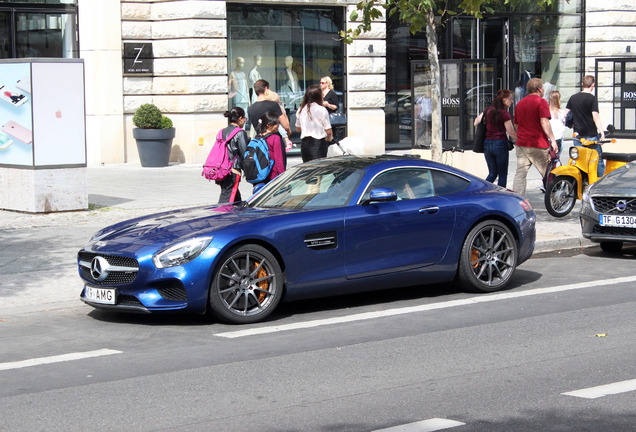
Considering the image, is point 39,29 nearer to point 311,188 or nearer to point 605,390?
point 311,188

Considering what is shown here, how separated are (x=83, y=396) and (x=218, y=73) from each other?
1720cm

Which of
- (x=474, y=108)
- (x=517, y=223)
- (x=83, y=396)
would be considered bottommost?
(x=83, y=396)

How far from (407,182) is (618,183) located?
3686mm

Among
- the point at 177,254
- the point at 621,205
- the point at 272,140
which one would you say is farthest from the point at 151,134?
the point at 177,254

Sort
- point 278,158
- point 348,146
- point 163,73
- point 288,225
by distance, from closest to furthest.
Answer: point 288,225 < point 278,158 < point 348,146 < point 163,73

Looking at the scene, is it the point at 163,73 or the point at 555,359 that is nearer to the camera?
the point at 555,359

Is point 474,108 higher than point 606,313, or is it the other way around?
point 474,108

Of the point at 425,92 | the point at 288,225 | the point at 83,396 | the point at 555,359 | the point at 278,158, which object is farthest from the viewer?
the point at 425,92

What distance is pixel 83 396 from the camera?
6.22 m

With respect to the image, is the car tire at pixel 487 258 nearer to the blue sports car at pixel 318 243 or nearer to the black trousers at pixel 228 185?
the blue sports car at pixel 318 243

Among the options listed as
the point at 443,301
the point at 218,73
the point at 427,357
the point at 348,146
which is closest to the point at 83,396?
the point at 427,357

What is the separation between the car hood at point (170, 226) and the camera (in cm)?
829

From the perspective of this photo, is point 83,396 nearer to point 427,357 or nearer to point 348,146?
point 427,357

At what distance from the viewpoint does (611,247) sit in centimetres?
1248
